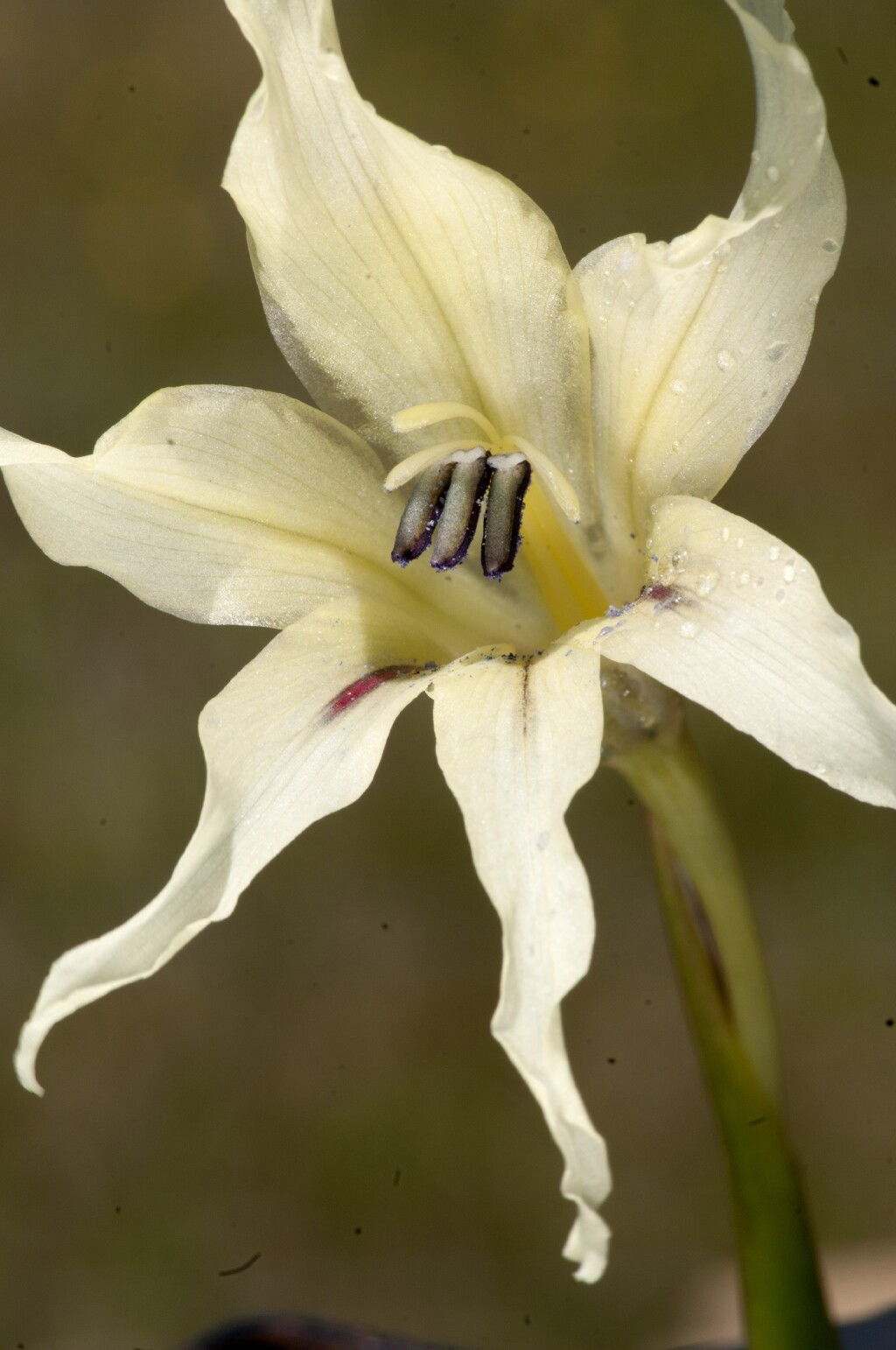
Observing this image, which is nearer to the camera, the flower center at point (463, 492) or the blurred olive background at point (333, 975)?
the flower center at point (463, 492)

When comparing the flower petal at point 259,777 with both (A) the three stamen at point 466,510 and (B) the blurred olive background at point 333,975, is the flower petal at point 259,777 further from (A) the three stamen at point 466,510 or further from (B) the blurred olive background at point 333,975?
(B) the blurred olive background at point 333,975

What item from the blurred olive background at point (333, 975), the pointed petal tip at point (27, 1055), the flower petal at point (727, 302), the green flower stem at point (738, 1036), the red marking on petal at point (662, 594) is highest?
the flower petal at point (727, 302)

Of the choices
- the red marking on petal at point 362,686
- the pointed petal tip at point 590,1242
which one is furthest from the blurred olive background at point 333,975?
the pointed petal tip at point 590,1242

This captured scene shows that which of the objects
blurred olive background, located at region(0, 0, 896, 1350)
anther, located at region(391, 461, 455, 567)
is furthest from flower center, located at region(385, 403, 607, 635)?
blurred olive background, located at region(0, 0, 896, 1350)

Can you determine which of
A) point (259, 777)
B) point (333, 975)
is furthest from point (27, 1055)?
point (333, 975)

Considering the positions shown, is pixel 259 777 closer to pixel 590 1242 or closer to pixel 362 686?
pixel 362 686

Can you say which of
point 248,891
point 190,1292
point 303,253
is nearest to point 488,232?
point 303,253

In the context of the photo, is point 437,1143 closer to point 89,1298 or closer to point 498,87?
point 89,1298
